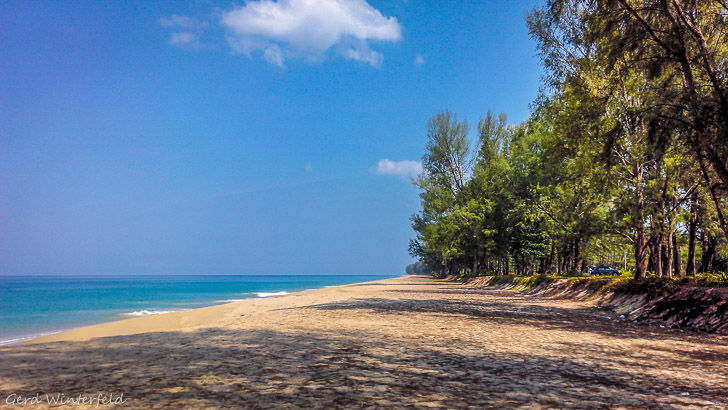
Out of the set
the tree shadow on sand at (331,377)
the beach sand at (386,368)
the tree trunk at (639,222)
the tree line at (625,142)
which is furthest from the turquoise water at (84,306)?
the tree trunk at (639,222)

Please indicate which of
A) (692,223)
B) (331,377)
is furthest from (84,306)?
(692,223)

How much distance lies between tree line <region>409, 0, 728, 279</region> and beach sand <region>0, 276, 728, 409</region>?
19.6 ft

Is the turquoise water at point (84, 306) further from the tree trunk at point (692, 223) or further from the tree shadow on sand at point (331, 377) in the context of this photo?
the tree trunk at point (692, 223)

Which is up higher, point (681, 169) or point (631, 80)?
point (631, 80)

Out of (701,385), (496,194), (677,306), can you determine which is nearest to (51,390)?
(701,385)

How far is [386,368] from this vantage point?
621 cm

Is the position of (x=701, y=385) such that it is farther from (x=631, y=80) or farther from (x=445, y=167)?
(x=445, y=167)

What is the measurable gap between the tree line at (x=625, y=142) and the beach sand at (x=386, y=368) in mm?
5974

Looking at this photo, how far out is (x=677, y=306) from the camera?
1218 cm

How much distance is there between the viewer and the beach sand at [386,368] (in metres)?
4.70

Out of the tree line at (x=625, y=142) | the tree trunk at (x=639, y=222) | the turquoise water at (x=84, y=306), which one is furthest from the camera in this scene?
the turquoise water at (x=84, y=306)

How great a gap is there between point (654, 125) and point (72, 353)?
15.7 metres

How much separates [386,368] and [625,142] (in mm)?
18683

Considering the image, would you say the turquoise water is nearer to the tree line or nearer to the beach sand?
the beach sand
